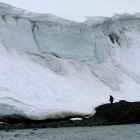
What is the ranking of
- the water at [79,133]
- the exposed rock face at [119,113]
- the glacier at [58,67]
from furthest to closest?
the exposed rock face at [119,113]
the glacier at [58,67]
the water at [79,133]

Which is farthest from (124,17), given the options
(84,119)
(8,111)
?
(8,111)

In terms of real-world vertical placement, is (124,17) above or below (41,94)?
above

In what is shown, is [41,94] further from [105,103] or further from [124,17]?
[124,17]

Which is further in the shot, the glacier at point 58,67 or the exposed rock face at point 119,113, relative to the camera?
the exposed rock face at point 119,113

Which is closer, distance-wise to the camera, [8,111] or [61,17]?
[8,111]

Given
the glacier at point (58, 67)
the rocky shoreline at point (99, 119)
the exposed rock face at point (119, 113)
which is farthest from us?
the exposed rock face at point (119, 113)

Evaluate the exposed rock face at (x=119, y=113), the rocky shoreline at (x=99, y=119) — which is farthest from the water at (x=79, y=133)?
the exposed rock face at (x=119, y=113)

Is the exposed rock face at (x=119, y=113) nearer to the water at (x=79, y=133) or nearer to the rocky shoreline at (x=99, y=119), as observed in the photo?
the rocky shoreline at (x=99, y=119)
